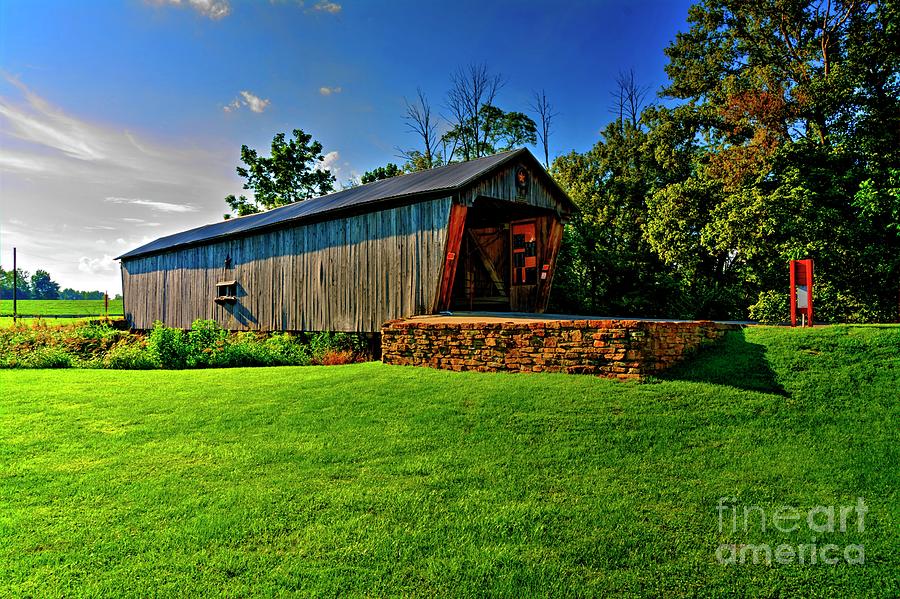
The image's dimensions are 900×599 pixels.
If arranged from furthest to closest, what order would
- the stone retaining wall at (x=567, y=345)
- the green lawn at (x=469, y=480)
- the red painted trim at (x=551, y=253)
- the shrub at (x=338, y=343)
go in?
1. the red painted trim at (x=551, y=253)
2. the shrub at (x=338, y=343)
3. the stone retaining wall at (x=567, y=345)
4. the green lawn at (x=469, y=480)

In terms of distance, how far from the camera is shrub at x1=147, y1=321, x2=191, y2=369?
12992mm

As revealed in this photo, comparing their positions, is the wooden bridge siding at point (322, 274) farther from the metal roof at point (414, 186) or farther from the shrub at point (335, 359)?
the shrub at point (335, 359)

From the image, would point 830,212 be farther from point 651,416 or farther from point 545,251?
point 651,416

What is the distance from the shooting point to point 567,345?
807 centimetres

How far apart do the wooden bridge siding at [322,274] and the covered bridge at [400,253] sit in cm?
4

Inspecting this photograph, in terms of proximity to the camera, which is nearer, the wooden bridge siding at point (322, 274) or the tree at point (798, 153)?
the wooden bridge siding at point (322, 274)

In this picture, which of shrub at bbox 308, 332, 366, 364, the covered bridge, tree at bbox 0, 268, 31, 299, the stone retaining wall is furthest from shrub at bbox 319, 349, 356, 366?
tree at bbox 0, 268, 31, 299

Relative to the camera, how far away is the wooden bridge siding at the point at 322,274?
12.8 meters

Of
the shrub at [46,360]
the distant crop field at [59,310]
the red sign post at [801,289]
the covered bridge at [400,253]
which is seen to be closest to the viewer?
the red sign post at [801,289]

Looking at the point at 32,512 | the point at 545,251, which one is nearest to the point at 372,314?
the point at 545,251

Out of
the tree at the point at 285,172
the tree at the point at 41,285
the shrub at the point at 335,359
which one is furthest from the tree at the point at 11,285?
the shrub at the point at 335,359

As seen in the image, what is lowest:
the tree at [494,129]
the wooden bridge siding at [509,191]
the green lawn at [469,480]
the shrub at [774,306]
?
the green lawn at [469,480]

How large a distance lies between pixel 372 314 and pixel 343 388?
5.78 metres

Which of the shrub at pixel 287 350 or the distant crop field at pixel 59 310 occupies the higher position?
the distant crop field at pixel 59 310
